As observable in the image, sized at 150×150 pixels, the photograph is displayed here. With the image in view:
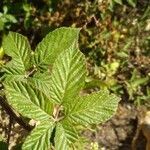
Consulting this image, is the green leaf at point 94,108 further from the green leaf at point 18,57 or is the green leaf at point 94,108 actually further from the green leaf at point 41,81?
the green leaf at point 18,57

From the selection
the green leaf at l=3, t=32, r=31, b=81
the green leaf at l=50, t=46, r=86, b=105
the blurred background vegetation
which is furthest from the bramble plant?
the blurred background vegetation

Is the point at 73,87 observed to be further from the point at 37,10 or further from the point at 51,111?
the point at 37,10

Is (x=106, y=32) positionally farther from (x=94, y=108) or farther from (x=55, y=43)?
(x=94, y=108)

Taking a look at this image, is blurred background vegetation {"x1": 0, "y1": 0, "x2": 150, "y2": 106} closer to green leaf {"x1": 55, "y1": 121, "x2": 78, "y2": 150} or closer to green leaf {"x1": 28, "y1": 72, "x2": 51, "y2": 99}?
green leaf {"x1": 28, "y1": 72, "x2": 51, "y2": 99}

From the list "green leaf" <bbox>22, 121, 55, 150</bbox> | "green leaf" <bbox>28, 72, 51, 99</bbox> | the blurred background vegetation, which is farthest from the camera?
the blurred background vegetation

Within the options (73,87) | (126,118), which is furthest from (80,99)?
(126,118)

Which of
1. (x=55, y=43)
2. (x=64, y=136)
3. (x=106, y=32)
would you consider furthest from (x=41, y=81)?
(x=106, y=32)
